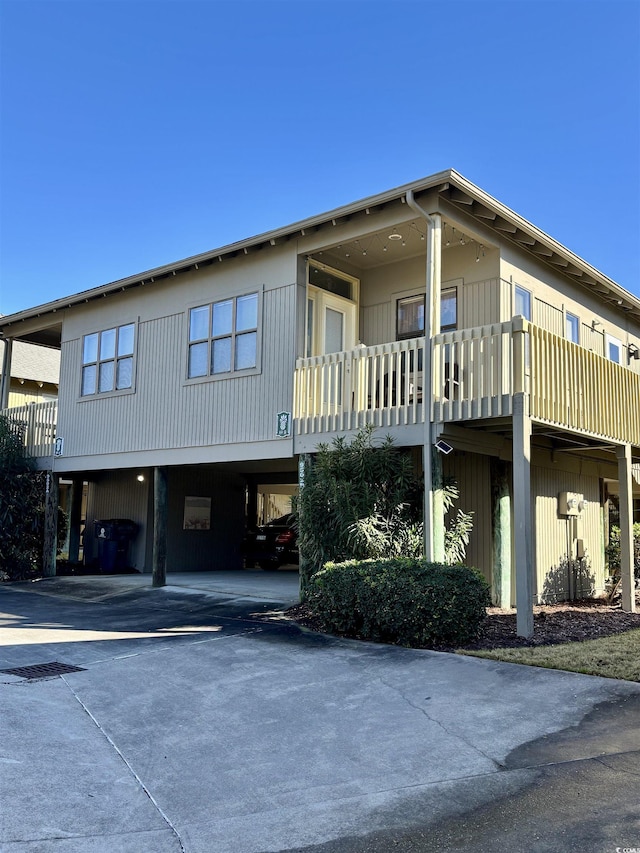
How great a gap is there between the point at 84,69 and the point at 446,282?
9.33 meters

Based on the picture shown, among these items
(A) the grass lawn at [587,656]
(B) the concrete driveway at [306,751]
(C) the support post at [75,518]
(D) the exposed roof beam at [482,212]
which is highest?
(D) the exposed roof beam at [482,212]

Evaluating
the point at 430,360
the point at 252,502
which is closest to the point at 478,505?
the point at 430,360

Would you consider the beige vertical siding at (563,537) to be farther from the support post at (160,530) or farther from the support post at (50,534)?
the support post at (50,534)

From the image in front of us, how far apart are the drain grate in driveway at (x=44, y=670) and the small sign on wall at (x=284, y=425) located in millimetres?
5059

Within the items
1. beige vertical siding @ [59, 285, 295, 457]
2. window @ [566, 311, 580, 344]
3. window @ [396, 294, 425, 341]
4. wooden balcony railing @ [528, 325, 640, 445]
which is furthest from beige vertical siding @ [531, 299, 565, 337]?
beige vertical siding @ [59, 285, 295, 457]

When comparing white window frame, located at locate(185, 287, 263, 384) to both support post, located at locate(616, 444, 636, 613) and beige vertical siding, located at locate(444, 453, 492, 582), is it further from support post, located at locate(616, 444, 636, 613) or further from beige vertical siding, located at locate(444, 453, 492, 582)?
support post, located at locate(616, 444, 636, 613)

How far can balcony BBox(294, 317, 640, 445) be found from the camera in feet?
30.3

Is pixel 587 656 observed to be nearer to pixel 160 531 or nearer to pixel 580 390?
pixel 580 390

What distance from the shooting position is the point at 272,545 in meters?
17.8

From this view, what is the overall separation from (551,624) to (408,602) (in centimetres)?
274

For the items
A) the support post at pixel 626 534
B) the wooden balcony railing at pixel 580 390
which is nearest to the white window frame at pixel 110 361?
the wooden balcony railing at pixel 580 390

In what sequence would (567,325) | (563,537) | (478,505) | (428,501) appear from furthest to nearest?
(563,537) → (567,325) → (478,505) → (428,501)

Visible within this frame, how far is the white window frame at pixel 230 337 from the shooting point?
12.4 m

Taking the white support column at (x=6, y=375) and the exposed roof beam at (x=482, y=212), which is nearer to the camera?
the exposed roof beam at (x=482, y=212)
